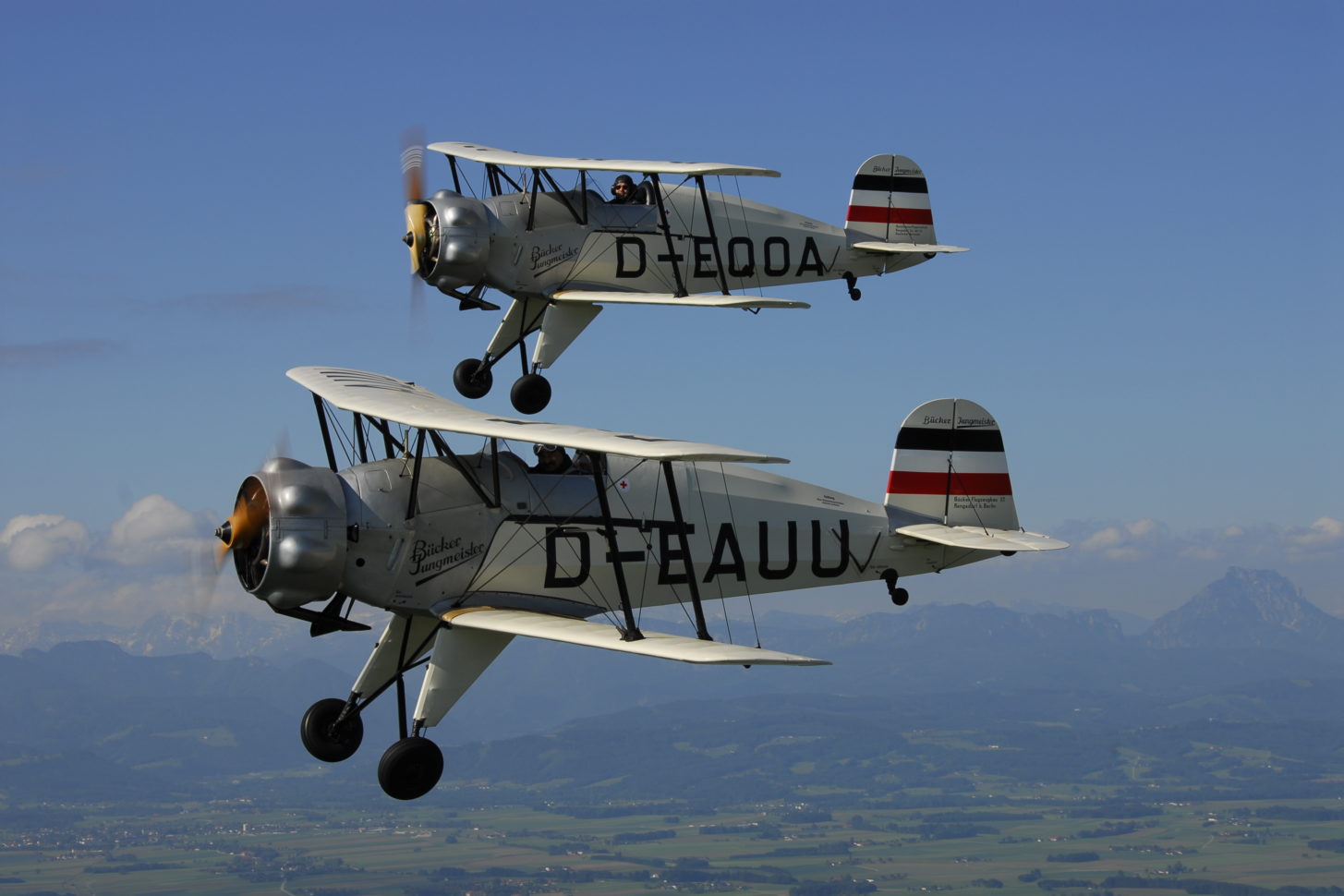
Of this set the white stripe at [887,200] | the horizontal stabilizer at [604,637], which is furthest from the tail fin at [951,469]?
the white stripe at [887,200]

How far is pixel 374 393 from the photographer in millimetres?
19016

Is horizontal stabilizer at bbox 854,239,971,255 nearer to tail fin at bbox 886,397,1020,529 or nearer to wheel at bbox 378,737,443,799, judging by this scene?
tail fin at bbox 886,397,1020,529

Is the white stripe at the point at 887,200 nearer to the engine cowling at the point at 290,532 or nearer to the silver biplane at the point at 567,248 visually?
the silver biplane at the point at 567,248

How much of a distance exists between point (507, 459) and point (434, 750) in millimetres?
3387

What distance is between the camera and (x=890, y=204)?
3072cm

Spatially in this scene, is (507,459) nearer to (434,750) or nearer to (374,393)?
(374,393)

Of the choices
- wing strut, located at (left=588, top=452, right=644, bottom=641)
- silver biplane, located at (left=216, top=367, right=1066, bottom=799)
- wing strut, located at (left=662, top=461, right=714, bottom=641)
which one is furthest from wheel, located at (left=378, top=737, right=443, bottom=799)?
wing strut, located at (left=662, top=461, right=714, bottom=641)

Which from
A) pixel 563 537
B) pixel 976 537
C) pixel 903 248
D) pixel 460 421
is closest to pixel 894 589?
pixel 976 537

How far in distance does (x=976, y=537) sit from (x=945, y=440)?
1.78 m

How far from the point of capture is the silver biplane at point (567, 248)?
24.5m

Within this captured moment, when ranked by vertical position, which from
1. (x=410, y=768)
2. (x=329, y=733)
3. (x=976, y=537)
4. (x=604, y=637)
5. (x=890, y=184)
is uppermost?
(x=890, y=184)

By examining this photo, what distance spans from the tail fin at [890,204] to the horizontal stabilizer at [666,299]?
626cm

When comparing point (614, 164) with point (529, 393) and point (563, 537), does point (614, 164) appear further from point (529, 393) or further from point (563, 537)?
point (563, 537)

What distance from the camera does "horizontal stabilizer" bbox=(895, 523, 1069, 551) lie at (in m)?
21.3
